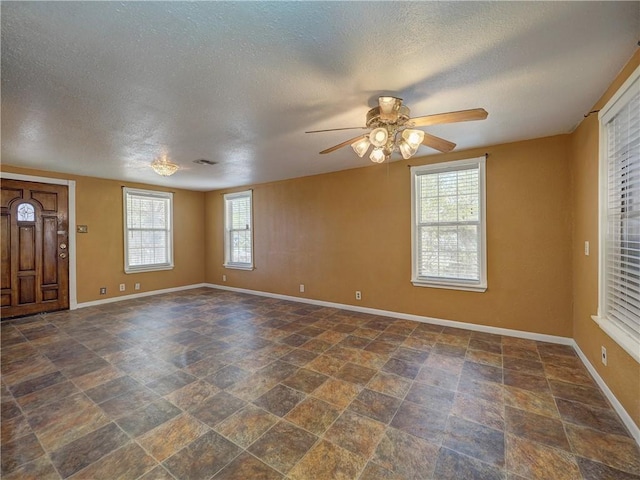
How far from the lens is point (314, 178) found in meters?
5.08

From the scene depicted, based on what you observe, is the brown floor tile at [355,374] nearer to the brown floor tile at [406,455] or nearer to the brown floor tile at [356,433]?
the brown floor tile at [356,433]

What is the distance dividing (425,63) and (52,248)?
239 inches

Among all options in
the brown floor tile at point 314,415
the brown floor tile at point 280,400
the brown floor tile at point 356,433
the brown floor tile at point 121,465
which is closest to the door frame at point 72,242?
the brown floor tile at point 121,465

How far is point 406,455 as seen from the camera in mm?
1630

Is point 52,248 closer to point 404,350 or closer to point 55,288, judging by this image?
point 55,288

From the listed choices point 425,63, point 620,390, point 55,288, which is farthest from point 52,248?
point 620,390

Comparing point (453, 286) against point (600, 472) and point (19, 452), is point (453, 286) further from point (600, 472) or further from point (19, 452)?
point (19, 452)

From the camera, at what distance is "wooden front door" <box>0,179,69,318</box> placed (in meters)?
4.23

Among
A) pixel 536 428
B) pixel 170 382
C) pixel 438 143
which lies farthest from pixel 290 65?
pixel 536 428

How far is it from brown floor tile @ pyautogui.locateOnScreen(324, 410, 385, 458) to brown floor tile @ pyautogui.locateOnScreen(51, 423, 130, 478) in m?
1.34

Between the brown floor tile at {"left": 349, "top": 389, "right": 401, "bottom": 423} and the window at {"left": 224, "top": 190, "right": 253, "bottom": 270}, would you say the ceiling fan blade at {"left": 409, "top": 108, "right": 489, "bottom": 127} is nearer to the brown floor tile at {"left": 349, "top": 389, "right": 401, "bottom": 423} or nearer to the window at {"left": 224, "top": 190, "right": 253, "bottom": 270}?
the brown floor tile at {"left": 349, "top": 389, "right": 401, "bottom": 423}

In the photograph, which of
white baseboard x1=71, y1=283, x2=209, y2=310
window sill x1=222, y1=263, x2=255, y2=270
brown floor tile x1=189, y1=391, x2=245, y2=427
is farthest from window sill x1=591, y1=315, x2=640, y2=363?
white baseboard x1=71, y1=283, x2=209, y2=310

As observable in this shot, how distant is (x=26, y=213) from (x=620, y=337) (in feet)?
23.9

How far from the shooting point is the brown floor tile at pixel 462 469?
1.48 m
